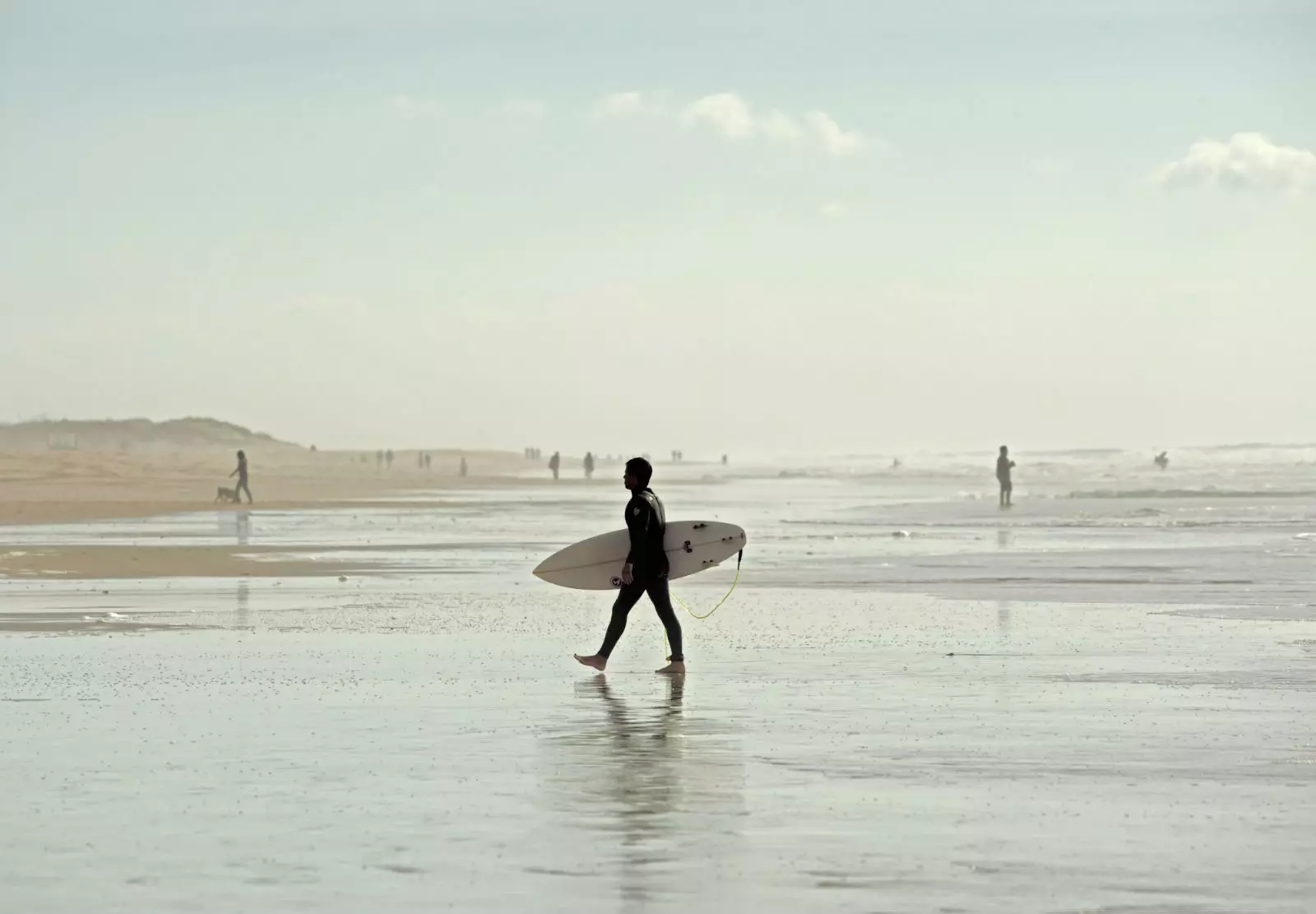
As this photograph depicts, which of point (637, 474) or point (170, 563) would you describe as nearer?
point (637, 474)

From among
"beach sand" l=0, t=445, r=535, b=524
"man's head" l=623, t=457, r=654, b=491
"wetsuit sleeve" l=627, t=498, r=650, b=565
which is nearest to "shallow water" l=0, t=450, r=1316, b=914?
"wetsuit sleeve" l=627, t=498, r=650, b=565

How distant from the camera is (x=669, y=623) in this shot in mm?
14820

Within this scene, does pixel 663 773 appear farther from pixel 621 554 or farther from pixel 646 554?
pixel 621 554

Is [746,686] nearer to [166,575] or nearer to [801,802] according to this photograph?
[801,802]

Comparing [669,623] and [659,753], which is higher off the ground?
[669,623]

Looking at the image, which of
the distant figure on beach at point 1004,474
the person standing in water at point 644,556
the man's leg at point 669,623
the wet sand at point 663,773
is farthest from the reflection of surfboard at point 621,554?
the distant figure on beach at point 1004,474

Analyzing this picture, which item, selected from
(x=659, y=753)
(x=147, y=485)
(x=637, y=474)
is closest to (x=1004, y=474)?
(x=147, y=485)

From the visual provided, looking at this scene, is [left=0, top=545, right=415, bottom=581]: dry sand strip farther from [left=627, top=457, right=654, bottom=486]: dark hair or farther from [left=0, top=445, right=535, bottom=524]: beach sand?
[left=0, top=445, right=535, bottom=524]: beach sand

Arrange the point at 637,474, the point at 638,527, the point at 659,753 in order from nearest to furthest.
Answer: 1. the point at 659,753
2. the point at 638,527
3. the point at 637,474

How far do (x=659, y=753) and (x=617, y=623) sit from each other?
4.39m

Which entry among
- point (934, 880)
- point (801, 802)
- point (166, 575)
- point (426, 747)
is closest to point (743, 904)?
point (934, 880)

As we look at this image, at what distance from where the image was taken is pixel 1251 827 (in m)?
8.34

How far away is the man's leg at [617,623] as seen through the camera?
14.7 m

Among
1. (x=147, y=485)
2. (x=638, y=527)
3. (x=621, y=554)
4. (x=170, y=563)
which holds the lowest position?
(x=170, y=563)
